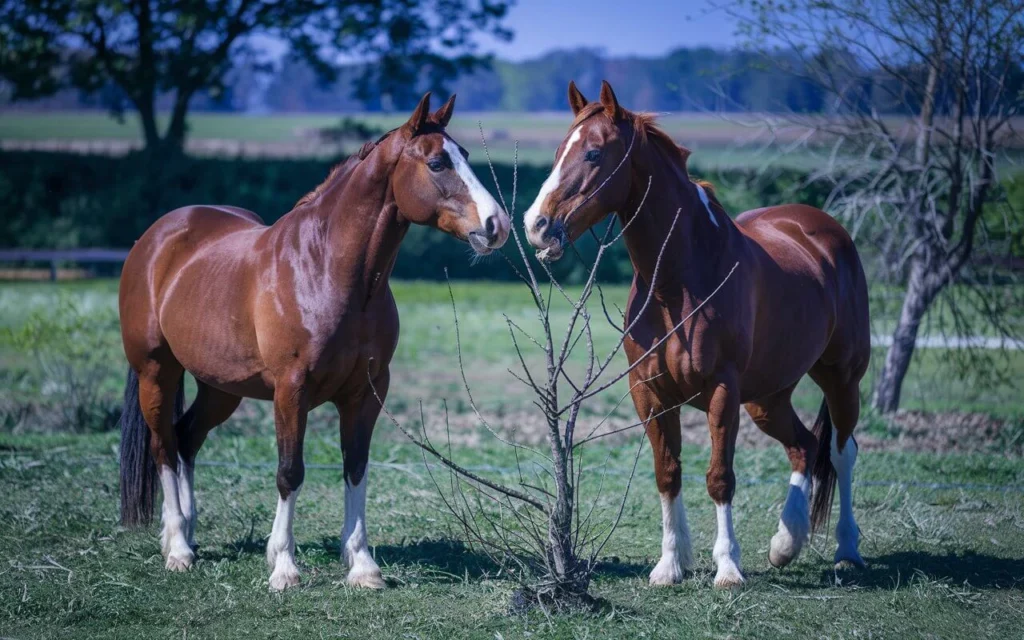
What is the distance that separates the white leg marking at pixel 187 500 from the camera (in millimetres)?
5438

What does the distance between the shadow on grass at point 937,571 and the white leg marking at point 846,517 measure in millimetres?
111

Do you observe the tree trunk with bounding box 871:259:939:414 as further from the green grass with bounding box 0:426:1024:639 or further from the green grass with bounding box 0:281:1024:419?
the green grass with bounding box 0:426:1024:639

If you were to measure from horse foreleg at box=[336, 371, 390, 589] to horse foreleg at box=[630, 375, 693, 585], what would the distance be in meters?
1.28

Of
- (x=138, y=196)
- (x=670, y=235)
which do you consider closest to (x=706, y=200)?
(x=670, y=235)

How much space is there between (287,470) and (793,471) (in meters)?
2.62

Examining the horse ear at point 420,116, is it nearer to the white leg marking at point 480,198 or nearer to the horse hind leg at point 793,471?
the white leg marking at point 480,198

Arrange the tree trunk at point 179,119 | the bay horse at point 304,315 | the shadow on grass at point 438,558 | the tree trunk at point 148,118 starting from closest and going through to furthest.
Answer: the bay horse at point 304,315, the shadow on grass at point 438,558, the tree trunk at point 148,118, the tree trunk at point 179,119

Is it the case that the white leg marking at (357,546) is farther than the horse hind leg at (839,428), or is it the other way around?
the horse hind leg at (839,428)

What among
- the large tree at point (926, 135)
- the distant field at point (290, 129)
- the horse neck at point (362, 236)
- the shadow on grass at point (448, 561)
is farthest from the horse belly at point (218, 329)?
the distant field at point (290, 129)

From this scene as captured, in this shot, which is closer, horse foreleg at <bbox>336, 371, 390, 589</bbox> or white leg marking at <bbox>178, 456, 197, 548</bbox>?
horse foreleg at <bbox>336, 371, 390, 589</bbox>

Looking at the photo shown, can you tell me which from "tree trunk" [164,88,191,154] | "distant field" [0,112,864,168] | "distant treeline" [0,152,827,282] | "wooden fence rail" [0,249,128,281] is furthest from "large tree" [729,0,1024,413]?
"distant field" [0,112,864,168]

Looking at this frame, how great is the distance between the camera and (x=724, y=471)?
4.73 metres

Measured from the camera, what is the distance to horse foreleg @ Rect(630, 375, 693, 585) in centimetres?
488

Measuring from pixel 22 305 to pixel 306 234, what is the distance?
12177mm
